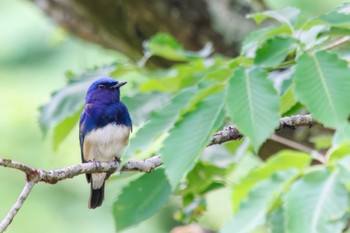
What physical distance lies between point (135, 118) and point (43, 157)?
5685 millimetres

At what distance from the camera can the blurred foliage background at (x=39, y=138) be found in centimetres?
820

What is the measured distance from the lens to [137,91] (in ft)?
10.9

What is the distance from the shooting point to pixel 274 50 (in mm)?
2707

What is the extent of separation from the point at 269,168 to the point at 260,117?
0.55 m

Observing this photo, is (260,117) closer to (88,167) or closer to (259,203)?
(259,203)

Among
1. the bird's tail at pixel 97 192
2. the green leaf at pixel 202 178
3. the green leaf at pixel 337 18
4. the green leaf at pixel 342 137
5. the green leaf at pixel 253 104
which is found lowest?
the bird's tail at pixel 97 192

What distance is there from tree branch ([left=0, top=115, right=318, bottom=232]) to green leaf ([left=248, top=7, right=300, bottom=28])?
1.55 ft

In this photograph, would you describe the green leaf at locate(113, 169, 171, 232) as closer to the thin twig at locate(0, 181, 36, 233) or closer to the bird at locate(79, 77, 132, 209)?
the bird at locate(79, 77, 132, 209)

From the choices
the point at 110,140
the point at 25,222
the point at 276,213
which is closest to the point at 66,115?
the point at 110,140

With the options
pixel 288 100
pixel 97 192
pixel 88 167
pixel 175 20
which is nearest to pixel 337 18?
pixel 288 100

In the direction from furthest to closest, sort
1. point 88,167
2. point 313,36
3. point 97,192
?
point 97,192 → point 313,36 → point 88,167

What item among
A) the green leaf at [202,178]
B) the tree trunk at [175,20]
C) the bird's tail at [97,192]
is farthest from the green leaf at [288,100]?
the tree trunk at [175,20]

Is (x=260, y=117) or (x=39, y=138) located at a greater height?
(x=260, y=117)

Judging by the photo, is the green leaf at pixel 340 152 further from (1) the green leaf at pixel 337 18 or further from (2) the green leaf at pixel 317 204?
(1) the green leaf at pixel 337 18
